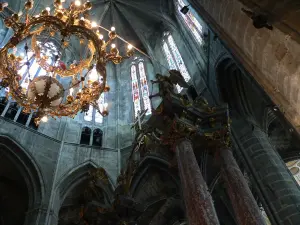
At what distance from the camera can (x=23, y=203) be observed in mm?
13398

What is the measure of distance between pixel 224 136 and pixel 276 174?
1581 mm

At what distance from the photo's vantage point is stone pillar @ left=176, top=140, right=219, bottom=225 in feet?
18.7

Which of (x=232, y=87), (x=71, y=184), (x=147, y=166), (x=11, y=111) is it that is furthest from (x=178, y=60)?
(x=11, y=111)

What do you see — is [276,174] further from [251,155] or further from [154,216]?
[154,216]

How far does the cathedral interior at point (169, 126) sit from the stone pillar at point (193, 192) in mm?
24

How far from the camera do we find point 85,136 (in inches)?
544

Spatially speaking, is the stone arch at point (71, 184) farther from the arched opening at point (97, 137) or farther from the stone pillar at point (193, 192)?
the stone pillar at point (193, 192)

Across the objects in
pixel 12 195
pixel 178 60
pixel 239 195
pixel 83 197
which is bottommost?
pixel 239 195

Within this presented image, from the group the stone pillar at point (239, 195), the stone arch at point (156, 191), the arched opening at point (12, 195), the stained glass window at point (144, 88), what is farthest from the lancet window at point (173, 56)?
the arched opening at point (12, 195)

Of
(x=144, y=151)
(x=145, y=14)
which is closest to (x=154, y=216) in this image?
(x=144, y=151)

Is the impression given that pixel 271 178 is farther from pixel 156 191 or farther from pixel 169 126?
pixel 156 191

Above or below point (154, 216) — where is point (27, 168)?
above

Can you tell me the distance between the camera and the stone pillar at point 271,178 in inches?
281

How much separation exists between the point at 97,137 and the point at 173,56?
547 cm
